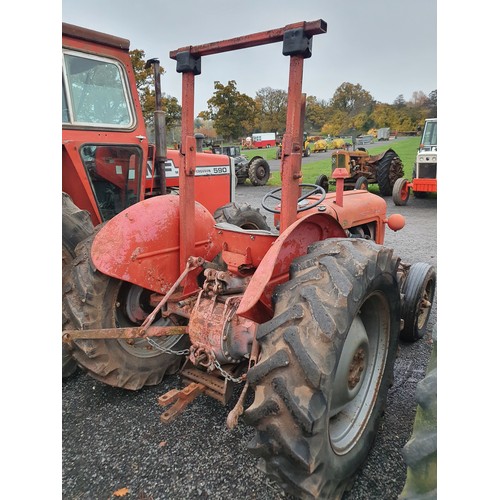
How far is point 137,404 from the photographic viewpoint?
9.21 feet

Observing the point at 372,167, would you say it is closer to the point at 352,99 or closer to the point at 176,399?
the point at 176,399

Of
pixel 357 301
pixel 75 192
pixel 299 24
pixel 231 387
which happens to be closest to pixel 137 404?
pixel 231 387

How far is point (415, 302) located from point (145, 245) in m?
2.28

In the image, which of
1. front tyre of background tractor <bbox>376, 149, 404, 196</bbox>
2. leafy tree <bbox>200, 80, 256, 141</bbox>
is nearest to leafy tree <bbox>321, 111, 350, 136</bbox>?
leafy tree <bbox>200, 80, 256, 141</bbox>

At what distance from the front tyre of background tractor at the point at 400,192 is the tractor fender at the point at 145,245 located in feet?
33.9

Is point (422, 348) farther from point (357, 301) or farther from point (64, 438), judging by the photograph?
point (64, 438)

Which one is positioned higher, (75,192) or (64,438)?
(75,192)

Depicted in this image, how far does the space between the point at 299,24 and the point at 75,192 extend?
258cm

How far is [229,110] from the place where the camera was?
78.3 ft

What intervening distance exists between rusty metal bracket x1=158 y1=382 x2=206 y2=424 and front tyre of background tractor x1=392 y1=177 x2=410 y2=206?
10884 mm

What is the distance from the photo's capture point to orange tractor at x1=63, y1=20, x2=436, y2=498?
1.69m

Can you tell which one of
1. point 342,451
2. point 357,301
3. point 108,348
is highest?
point 357,301

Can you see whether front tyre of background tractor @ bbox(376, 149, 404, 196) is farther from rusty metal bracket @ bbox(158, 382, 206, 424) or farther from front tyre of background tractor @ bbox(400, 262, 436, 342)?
rusty metal bracket @ bbox(158, 382, 206, 424)

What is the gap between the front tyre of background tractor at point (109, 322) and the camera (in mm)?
2598
